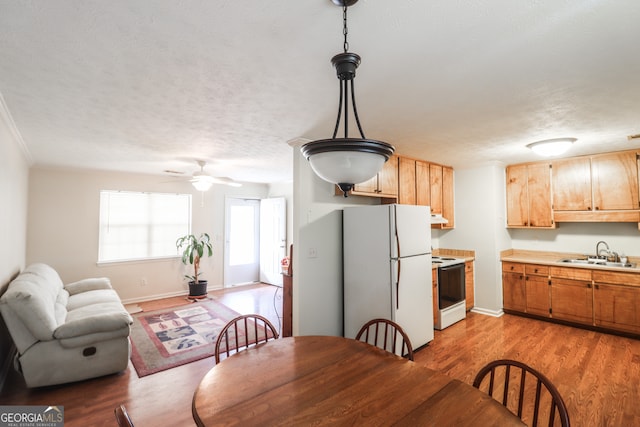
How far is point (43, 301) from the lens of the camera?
2693 mm

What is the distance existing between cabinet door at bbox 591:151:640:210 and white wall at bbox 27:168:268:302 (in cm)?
660

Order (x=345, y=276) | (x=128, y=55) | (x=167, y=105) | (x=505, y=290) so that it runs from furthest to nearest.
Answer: (x=505, y=290) < (x=345, y=276) < (x=167, y=105) < (x=128, y=55)

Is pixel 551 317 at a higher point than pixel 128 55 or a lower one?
lower

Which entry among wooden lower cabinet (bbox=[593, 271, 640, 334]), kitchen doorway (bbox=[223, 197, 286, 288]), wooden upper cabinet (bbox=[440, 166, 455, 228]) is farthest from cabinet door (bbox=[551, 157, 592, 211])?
kitchen doorway (bbox=[223, 197, 286, 288])

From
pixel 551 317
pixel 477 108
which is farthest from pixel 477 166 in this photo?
pixel 477 108

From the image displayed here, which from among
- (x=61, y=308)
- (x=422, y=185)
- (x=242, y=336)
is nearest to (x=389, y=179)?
(x=422, y=185)

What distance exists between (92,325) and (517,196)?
5.60 m

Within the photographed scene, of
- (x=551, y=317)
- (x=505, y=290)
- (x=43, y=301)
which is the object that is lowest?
(x=551, y=317)

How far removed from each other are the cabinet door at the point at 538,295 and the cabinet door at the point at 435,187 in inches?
62.7

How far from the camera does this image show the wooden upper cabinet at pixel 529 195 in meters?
4.37

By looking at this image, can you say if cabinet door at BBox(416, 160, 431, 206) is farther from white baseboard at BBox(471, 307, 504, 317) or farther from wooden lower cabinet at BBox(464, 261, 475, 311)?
white baseboard at BBox(471, 307, 504, 317)

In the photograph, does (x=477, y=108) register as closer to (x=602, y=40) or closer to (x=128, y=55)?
(x=602, y=40)

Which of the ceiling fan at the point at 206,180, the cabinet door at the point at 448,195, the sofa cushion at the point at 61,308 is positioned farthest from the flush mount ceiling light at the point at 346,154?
the cabinet door at the point at 448,195

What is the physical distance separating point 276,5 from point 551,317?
16.4ft
